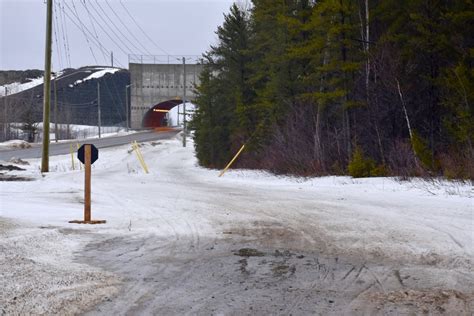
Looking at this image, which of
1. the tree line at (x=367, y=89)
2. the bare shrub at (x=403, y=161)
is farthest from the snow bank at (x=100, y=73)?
the bare shrub at (x=403, y=161)

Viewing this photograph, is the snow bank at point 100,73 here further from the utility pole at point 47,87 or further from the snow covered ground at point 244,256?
the snow covered ground at point 244,256

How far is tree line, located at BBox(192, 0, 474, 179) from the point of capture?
1598 cm

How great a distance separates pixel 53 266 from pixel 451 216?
6446 millimetres

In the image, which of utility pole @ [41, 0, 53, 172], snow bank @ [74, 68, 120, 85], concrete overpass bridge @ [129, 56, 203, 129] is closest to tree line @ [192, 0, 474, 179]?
utility pole @ [41, 0, 53, 172]

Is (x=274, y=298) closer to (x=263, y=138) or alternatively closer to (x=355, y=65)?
(x=355, y=65)

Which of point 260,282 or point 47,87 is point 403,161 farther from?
point 47,87

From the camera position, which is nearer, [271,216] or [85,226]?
[85,226]

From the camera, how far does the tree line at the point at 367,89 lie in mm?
15984

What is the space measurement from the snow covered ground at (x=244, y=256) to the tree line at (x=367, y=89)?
14.1 feet

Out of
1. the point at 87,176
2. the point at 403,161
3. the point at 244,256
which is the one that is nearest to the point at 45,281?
the point at 244,256

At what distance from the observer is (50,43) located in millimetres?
23594

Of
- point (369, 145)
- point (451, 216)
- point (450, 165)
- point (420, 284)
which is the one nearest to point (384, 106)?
point (369, 145)

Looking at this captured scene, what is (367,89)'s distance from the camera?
60.3ft

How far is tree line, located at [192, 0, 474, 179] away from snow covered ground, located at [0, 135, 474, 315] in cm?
430
